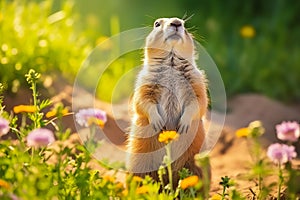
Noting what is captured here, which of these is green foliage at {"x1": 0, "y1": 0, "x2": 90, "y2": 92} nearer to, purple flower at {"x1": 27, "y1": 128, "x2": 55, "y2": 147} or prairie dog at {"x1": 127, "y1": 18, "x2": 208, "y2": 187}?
prairie dog at {"x1": 127, "y1": 18, "x2": 208, "y2": 187}

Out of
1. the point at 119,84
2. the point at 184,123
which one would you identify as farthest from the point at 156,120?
the point at 119,84

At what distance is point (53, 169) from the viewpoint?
322cm

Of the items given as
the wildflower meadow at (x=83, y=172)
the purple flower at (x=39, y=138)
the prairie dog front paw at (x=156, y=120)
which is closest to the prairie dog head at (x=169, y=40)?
the prairie dog front paw at (x=156, y=120)

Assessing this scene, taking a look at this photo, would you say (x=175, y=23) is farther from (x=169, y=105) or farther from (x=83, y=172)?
(x=83, y=172)

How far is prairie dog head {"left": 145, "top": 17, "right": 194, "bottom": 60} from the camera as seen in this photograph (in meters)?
4.11

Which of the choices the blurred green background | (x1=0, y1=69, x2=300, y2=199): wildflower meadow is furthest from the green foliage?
(x1=0, y1=69, x2=300, y2=199): wildflower meadow

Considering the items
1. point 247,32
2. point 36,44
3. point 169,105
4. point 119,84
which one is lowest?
point 169,105

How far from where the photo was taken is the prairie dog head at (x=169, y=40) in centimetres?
411

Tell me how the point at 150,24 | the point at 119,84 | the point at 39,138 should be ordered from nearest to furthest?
the point at 39,138 < the point at 119,84 < the point at 150,24

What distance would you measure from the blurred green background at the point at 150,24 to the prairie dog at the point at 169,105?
0.48m

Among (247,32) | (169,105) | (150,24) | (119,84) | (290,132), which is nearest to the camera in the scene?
(290,132)

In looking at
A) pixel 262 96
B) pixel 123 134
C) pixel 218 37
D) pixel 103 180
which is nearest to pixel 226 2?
pixel 218 37

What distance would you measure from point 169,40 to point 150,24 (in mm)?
4077

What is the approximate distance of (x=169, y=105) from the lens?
4.21 m
